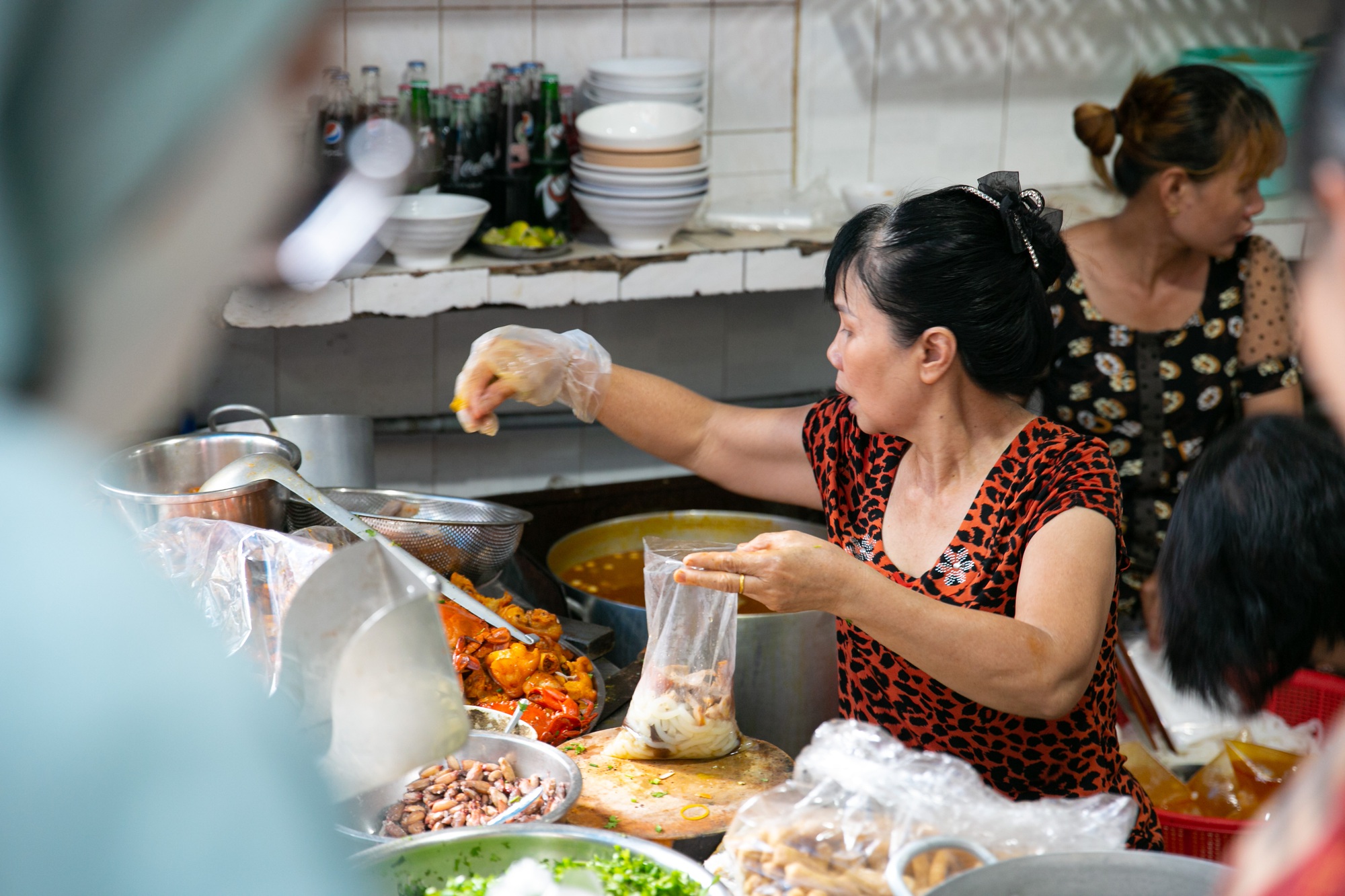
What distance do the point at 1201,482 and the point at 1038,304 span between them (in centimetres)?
38

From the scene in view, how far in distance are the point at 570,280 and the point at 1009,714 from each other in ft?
4.81

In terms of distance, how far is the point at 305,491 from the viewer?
2.06m

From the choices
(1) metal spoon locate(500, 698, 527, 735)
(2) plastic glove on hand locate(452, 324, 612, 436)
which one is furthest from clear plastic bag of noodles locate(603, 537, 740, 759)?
(2) plastic glove on hand locate(452, 324, 612, 436)

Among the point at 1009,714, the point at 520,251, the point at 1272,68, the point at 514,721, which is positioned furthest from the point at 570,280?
the point at 1272,68

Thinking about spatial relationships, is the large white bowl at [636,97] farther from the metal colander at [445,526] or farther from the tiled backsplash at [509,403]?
the metal colander at [445,526]

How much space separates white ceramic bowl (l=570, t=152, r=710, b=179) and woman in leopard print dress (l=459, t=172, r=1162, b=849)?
86 centimetres

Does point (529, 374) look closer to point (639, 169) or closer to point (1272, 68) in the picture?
point (639, 169)

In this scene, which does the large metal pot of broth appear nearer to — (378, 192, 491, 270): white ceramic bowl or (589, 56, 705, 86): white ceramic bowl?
(378, 192, 491, 270): white ceramic bowl

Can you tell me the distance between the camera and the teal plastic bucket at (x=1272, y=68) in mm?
3426

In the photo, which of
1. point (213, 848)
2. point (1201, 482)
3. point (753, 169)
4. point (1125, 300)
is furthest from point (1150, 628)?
point (213, 848)

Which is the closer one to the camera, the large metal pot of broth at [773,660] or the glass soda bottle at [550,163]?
the large metal pot of broth at [773,660]

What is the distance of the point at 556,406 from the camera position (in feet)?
10.9

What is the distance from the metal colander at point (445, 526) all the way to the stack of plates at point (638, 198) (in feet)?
2.69

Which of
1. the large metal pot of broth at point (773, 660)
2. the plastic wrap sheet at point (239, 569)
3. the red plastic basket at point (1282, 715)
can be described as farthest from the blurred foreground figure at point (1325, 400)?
the red plastic basket at point (1282, 715)
